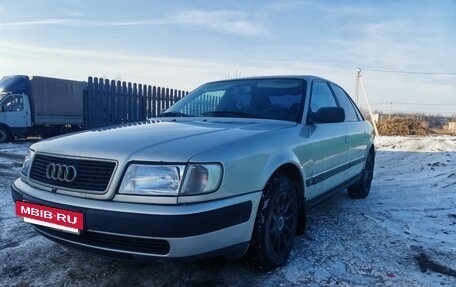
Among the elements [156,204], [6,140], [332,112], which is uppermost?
[332,112]

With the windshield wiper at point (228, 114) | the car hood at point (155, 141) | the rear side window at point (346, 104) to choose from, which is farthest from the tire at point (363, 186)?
the car hood at point (155, 141)

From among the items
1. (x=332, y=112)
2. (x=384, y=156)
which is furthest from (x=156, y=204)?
(x=384, y=156)

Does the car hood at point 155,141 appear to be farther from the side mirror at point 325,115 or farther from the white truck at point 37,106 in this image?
the white truck at point 37,106

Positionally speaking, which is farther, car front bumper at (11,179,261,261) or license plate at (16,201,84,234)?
license plate at (16,201,84,234)

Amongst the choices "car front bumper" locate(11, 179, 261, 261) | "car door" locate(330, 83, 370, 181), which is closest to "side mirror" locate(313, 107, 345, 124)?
"car door" locate(330, 83, 370, 181)

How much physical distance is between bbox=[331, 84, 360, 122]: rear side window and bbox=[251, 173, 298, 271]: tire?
1.96 metres

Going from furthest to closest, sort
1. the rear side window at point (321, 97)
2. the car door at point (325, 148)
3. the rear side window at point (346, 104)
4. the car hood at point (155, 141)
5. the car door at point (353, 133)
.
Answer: the rear side window at point (346, 104) → the car door at point (353, 133) → the rear side window at point (321, 97) → the car door at point (325, 148) → the car hood at point (155, 141)

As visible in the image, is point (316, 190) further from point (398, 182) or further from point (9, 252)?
point (398, 182)

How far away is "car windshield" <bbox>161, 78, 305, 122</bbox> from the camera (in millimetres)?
3685

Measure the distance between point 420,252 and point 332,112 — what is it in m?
1.46

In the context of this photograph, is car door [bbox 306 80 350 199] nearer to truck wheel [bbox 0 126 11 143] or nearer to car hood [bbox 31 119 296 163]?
car hood [bbox 31 119 296 163]

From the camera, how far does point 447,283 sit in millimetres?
2947

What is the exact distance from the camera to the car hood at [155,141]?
241 centimetres
